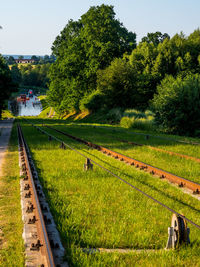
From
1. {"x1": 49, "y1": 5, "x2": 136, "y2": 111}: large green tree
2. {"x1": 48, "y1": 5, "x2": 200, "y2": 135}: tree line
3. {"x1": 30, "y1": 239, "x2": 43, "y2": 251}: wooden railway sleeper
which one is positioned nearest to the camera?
{"x1": 30, "y1": 239, "x2": 43, "y2": 251}: wooden railway sleeper

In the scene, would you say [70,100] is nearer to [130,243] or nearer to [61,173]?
[61,173]

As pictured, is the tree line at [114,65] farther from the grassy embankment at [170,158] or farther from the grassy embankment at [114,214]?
the grassy embankment at [114,214]

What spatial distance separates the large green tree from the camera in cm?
4953

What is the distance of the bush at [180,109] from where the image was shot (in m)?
26.2

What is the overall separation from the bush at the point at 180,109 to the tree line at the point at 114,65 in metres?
9.48

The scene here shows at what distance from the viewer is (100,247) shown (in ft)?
15.6

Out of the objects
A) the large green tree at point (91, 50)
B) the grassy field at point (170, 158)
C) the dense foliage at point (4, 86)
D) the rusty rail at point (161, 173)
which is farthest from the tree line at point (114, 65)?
the rusty rail at point (161, 173)

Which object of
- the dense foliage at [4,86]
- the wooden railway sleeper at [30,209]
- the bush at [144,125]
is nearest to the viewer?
the wooden railway sleeper at [30,209]

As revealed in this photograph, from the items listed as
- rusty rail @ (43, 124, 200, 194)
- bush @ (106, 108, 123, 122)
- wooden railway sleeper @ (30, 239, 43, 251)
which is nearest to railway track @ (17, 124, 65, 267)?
wooden railway sleeper @ (30, 239, 43, 251)

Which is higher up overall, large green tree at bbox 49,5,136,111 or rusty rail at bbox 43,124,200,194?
large green tree at bbox 49,5,136,111

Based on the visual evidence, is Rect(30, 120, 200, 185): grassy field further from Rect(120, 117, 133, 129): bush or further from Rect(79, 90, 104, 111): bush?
Rect(79, 90, 104, 111): bush

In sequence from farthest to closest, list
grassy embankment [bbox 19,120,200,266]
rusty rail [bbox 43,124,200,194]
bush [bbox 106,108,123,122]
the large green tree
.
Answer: the large green tree
bush [bbox 106,108,123,122]
rusty rail [bbox 43,124,200,194]
grassy embankment [bbox 19,120,200,266]

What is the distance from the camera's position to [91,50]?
49.3m

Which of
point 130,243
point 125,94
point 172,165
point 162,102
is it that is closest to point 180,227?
point 130,243
